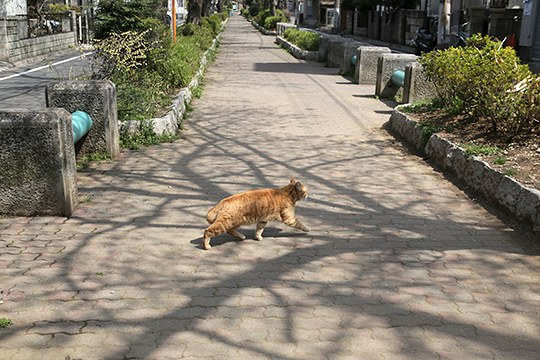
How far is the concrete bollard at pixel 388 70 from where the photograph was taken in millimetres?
14297

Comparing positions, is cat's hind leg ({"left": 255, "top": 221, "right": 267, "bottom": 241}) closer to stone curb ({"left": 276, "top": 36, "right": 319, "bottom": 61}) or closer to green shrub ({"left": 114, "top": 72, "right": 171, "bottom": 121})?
green shrub ({"left": 114, "top": 72, "right": 171, "bottom": 121})

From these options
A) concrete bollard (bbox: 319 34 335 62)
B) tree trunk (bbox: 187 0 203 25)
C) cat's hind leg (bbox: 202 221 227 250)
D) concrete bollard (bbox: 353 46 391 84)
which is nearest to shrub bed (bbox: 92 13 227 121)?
cat's hind leg (bbox: 202 221 227 250)

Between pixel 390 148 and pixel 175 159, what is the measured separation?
3.32m

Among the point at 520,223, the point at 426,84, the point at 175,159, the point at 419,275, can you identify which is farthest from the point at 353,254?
the point at 426,84

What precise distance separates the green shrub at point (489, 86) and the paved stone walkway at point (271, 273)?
1.16m

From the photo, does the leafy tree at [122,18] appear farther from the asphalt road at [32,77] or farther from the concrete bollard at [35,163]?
the concrete bollard at [35,163]

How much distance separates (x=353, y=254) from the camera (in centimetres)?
522

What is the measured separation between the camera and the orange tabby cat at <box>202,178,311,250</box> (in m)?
5.21

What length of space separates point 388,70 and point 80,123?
29.1ft

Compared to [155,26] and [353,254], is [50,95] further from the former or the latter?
[155,26]

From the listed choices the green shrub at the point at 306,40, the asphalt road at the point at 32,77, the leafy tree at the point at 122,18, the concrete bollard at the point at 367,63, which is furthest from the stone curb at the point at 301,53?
the leafy tree at the point at 122,18

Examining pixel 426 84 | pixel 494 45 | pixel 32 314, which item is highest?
pixel 494 45

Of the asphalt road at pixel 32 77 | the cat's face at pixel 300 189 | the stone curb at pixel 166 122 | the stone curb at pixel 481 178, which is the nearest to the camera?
the cat's face at pixel 300 189

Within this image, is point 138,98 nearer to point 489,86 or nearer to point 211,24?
point 489,86
